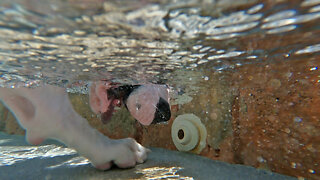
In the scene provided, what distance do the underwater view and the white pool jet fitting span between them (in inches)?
1.2

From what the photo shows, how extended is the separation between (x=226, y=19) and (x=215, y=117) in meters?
3.41

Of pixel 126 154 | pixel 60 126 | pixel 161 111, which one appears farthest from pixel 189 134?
pixel 60 126

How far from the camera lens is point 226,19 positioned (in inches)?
98.2

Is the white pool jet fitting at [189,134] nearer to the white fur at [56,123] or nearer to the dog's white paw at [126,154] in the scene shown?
the dog's white paw at [126,154]

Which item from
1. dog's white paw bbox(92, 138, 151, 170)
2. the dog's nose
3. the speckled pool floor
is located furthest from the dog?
the dog's nose

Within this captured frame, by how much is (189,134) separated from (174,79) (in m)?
1.69

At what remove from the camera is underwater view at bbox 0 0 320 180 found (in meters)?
2.36

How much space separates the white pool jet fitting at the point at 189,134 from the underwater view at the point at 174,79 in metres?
0.03

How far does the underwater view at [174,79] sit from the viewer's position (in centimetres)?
236

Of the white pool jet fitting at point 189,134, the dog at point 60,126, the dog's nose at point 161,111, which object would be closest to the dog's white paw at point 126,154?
the dog at point 60,126

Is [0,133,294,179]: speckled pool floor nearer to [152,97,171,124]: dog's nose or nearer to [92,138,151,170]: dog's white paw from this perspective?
[92,138,151,170]: dog's white paw

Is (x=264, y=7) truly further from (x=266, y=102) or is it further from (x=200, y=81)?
(x=200, y=81)

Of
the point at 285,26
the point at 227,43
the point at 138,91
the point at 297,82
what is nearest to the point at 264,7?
the point at 285,26

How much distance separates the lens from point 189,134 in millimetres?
5539
